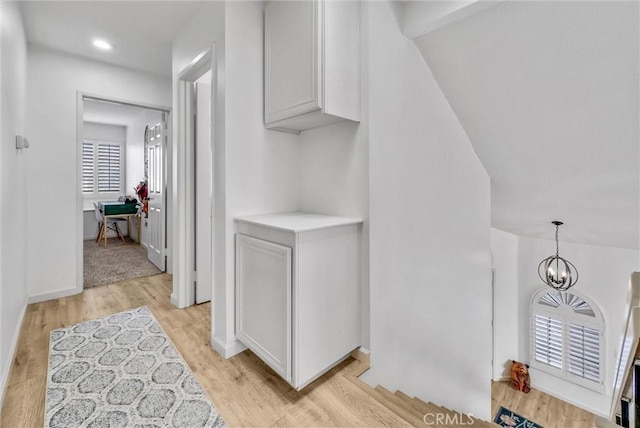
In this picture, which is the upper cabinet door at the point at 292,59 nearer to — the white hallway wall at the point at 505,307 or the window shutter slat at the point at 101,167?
the white hallway wall at the point at 505,307

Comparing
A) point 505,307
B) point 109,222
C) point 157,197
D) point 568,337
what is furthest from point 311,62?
point 568,337

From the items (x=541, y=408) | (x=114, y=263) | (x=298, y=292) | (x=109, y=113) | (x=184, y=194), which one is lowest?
(x=541, y=408)

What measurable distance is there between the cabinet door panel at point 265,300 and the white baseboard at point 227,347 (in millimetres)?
99

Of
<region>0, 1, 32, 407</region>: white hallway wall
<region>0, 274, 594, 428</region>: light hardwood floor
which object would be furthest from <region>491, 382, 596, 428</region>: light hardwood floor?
<region>0, 1, 32, 407</region>: white hallway wall

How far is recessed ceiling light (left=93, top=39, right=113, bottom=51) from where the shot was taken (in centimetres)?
279

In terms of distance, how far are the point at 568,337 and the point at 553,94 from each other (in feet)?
16.7

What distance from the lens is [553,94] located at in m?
1.90

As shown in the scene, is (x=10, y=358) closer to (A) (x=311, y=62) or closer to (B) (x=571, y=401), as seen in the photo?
(A) (x=311, y=62)

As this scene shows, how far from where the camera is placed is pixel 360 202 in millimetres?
1884

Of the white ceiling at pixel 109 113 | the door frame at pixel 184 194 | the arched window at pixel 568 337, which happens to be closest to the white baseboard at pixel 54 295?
the door frame at pixel 184 194

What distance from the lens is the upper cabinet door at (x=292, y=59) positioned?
1686 mm

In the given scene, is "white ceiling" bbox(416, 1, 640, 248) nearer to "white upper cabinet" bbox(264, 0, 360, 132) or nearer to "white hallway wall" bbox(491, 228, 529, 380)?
"white upper cabinet" bbox(264, 0, 360, 132)

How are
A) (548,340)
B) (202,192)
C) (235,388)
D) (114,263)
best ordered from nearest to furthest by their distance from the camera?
(235,388) → (202,192) → (114,263) → (548,340)

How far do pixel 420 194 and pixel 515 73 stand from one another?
3.37ft
